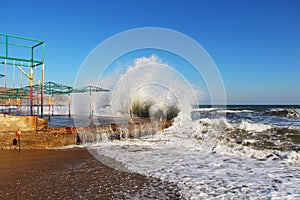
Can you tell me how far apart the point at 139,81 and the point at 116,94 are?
4633mm

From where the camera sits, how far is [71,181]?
4562 mm

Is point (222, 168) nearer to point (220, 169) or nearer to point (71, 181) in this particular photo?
point (220, 169)

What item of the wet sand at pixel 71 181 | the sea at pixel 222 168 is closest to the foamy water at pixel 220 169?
the sea at pixel 222 168

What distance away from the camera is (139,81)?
25.3m

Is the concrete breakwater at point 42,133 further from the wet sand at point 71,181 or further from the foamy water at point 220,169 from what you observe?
the foamy water at point 220,169

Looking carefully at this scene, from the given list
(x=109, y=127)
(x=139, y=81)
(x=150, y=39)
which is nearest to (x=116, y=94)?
(x=139, y=81)

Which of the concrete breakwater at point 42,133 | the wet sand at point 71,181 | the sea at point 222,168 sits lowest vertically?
the sea at point 222,168

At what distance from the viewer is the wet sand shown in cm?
385

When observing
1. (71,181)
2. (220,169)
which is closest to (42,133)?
(71,181)

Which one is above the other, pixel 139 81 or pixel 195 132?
pixel 139 81

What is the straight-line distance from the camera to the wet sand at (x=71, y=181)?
12.6ft

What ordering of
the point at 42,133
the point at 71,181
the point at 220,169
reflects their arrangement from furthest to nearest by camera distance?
1. the point at 42,133
2. the point at 220,169
3. the point at 71,181

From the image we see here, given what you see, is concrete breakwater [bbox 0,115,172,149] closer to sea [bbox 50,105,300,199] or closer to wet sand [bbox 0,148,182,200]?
sea [bbox 50,105,300,199]

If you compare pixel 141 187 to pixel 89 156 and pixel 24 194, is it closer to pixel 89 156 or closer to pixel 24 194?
pixel 24 194
